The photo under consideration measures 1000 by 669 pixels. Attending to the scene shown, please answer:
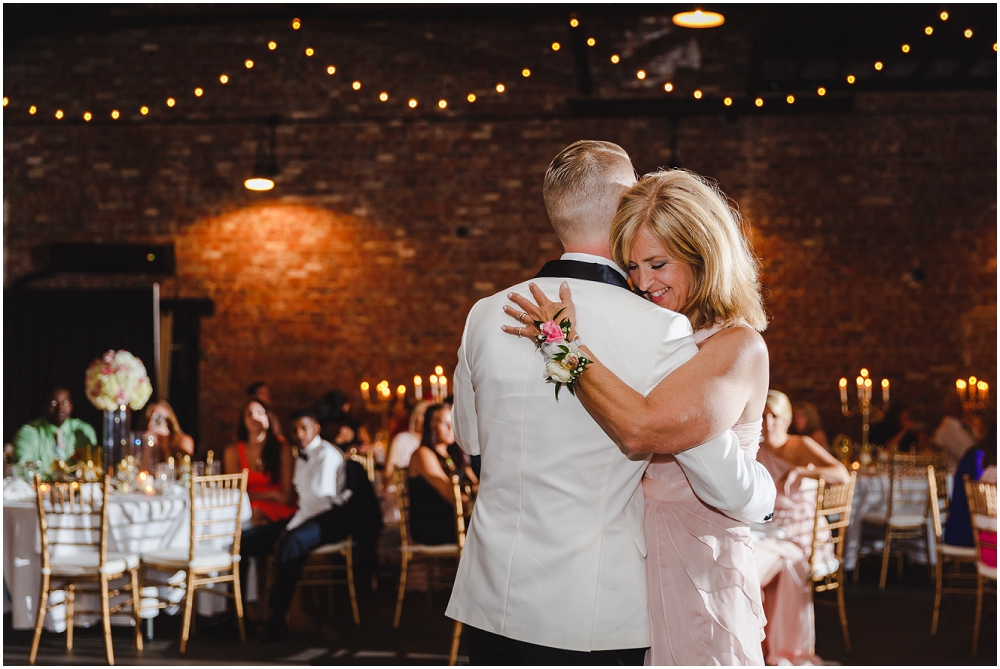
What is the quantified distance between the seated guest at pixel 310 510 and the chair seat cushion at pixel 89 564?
74 centimetres

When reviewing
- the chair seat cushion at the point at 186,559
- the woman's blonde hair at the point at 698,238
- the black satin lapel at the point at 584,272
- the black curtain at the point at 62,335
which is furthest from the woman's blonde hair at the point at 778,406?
the black curtain at the point at 62,335

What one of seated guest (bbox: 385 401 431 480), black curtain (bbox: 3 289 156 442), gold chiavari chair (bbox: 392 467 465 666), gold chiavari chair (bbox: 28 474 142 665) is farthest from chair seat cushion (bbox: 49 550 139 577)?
black curtain (bbox: 3 289 156 442)

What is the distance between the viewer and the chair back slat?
16.1 feet

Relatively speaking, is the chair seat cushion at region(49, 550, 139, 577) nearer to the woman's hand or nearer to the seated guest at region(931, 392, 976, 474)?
the woman's hand

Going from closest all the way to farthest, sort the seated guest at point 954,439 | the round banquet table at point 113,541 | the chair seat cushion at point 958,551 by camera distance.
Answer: the round banquet table at point 113,541 → the chair seat cushion at point 958,551 → the seated guest at point 954,439

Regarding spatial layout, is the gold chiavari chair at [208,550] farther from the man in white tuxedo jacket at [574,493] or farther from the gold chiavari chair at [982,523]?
the gold chiavari chair at [982,523]

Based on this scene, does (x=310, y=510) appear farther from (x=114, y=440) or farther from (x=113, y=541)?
(x=114, y=440)

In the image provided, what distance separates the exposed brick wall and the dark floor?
3.99 m

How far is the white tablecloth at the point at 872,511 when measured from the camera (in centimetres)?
665

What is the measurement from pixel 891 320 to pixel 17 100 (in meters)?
9.54

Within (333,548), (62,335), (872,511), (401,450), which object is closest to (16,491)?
(333,548)

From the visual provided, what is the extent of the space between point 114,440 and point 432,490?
1934mm

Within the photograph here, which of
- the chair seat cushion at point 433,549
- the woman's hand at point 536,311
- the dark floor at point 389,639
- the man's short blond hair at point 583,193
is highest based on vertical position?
the man's short blond hair at point 583,193

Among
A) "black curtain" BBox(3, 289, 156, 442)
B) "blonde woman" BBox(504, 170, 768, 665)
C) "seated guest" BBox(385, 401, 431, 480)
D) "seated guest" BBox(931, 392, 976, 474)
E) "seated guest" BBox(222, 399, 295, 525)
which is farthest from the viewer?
"black curtain" BBox(3, 289, 156, 442)
